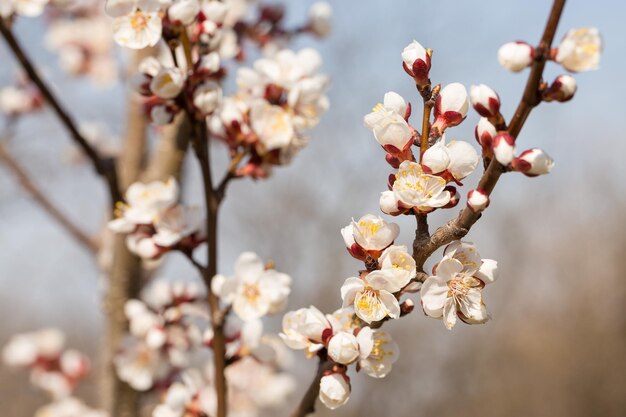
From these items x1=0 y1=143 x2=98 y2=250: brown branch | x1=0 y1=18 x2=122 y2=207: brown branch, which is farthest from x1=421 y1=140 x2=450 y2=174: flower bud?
x1=0 y1=143 x2=98 y2=250: brown branch

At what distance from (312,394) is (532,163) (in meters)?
0.47

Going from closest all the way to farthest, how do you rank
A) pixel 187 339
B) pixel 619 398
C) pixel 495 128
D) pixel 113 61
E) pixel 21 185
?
pixel 495 128
pixel 187 339
pixel 21 185
pixel 113 61
pixel 619 398

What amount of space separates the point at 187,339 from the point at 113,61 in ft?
6.52

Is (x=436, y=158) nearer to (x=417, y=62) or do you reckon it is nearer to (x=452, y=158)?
(x=452, y=158)

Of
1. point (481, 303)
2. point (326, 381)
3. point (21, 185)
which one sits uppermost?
point (481, 303)

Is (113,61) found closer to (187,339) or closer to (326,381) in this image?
(187,339)

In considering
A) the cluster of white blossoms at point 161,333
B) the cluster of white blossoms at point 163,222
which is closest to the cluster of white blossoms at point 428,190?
the cluster of white blossoms at point 163,222

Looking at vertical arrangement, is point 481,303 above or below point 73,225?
above

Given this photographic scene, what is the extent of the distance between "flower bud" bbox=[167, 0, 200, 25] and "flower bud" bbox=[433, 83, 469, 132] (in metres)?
0.50

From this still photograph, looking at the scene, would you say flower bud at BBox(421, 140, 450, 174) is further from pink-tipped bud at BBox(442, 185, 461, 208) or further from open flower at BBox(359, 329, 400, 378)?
open flower at BBox(359, 329, 400, 378)

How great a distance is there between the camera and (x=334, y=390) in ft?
2.92

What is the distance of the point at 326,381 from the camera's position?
0.90m

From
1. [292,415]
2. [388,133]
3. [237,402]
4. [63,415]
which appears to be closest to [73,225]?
[63,415]

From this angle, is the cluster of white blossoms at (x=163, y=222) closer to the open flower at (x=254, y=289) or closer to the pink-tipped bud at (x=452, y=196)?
the open flower at (x=254, y=289)
